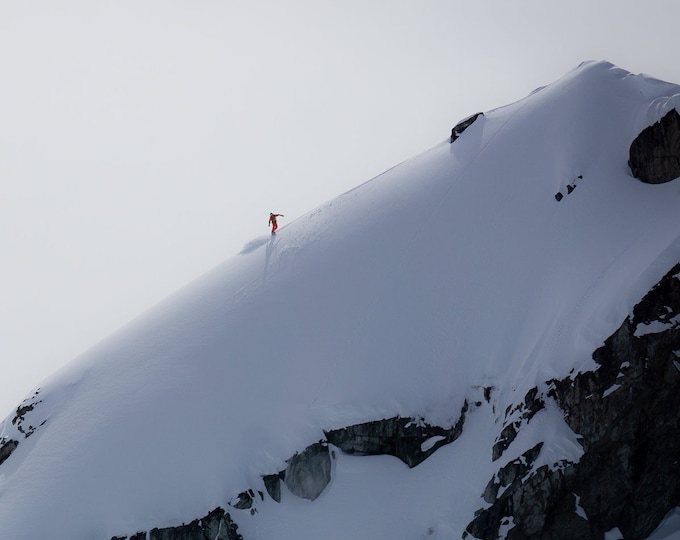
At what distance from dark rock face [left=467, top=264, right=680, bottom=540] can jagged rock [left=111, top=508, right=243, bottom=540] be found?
9.48 m

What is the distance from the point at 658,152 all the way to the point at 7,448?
1365 inches

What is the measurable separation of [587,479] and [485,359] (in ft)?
20.3

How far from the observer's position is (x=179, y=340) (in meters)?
33.8

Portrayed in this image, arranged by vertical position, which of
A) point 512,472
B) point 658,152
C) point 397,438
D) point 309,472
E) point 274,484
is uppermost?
point 658,152

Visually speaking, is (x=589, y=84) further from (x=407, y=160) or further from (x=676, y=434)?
(x=676, y=434)

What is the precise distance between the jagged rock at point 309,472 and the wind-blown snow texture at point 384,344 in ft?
1.14

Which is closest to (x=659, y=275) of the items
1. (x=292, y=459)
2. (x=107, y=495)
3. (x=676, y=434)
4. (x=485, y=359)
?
(x=676, y=434)

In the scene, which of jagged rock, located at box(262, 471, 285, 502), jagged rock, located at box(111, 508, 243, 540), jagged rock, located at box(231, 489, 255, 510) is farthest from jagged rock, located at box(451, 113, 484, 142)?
jagged rock, located at box(111, 508, 243, 540)

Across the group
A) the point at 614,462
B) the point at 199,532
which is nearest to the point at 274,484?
the point at 199,532

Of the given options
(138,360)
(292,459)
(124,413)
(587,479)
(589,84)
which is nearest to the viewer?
(587,479)

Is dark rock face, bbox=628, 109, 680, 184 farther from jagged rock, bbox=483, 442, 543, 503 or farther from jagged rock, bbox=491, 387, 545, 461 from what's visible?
jagged rock, bbox=483, 442, 543, 503

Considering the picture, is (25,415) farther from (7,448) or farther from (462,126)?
(462,126)

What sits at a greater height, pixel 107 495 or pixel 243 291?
pixel 243 291

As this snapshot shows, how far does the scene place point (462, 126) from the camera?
41062 millimetres
